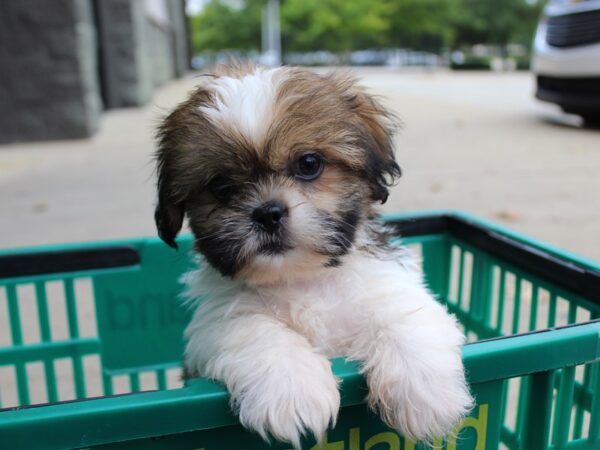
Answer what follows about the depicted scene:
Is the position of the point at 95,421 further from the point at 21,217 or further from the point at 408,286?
the point at 21,217

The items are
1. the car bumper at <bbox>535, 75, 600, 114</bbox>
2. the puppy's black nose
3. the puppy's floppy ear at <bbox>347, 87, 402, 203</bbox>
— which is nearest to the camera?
the puppy's black nose

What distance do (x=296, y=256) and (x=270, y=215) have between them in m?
0.16

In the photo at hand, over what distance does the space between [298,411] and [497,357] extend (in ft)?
1.58

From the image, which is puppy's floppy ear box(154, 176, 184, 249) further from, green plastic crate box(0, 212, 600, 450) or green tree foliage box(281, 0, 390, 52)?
green tree foliage box(281, 0, 390, 52)

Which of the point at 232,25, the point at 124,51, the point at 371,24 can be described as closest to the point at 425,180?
the point at 124,51

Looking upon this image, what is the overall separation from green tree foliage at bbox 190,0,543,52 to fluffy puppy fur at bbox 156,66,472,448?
173 ft

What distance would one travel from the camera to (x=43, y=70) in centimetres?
916

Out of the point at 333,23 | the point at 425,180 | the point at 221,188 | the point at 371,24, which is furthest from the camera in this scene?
the point at 333,23

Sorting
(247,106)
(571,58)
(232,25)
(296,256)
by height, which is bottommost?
(296,256)

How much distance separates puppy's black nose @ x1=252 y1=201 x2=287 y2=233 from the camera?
179 centimetres

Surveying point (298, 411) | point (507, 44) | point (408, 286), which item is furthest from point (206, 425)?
point (507, 44)

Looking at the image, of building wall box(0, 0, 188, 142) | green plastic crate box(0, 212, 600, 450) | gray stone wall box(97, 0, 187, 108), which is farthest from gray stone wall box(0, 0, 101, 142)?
green plastic crate box(0, 212, 600, 450)

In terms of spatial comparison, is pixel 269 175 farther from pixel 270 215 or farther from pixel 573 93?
pixel 573 93

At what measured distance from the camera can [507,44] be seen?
209 ft
